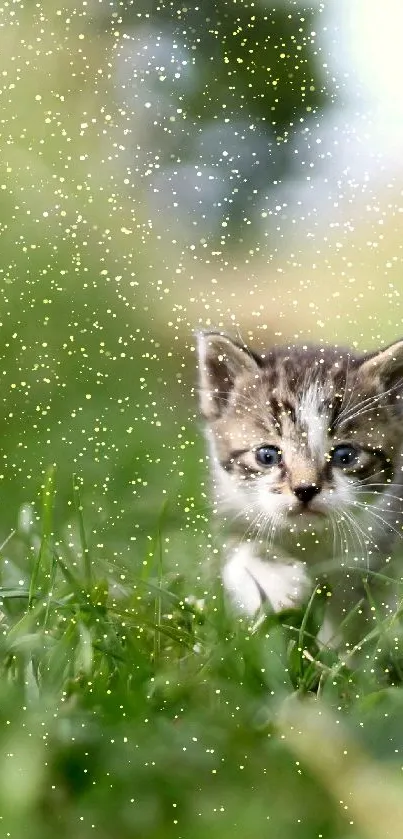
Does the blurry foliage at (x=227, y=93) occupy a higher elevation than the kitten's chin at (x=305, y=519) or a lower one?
higher

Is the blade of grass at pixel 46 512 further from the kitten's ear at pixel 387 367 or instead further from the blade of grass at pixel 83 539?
the kitten's ear at pixel 387 367

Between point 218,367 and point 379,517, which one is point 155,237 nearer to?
point 218,367

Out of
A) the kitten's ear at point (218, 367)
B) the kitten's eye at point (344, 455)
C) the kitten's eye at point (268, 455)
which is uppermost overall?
the kitten's ear at point (218, 367)

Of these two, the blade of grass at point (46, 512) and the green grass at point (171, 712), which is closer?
the green grass at point (171, 712)

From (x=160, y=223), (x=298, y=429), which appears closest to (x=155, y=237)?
(x=160, y=223)

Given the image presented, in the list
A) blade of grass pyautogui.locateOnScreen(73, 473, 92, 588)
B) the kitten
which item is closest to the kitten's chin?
the kitten

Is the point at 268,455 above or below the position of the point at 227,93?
below

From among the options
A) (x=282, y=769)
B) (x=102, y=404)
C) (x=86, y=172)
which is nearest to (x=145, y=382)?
(x=102, y=404)

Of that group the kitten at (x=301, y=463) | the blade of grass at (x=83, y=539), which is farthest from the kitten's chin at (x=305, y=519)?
the blade of grass at (x=83, y=539)

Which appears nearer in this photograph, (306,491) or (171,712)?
(171,712)
